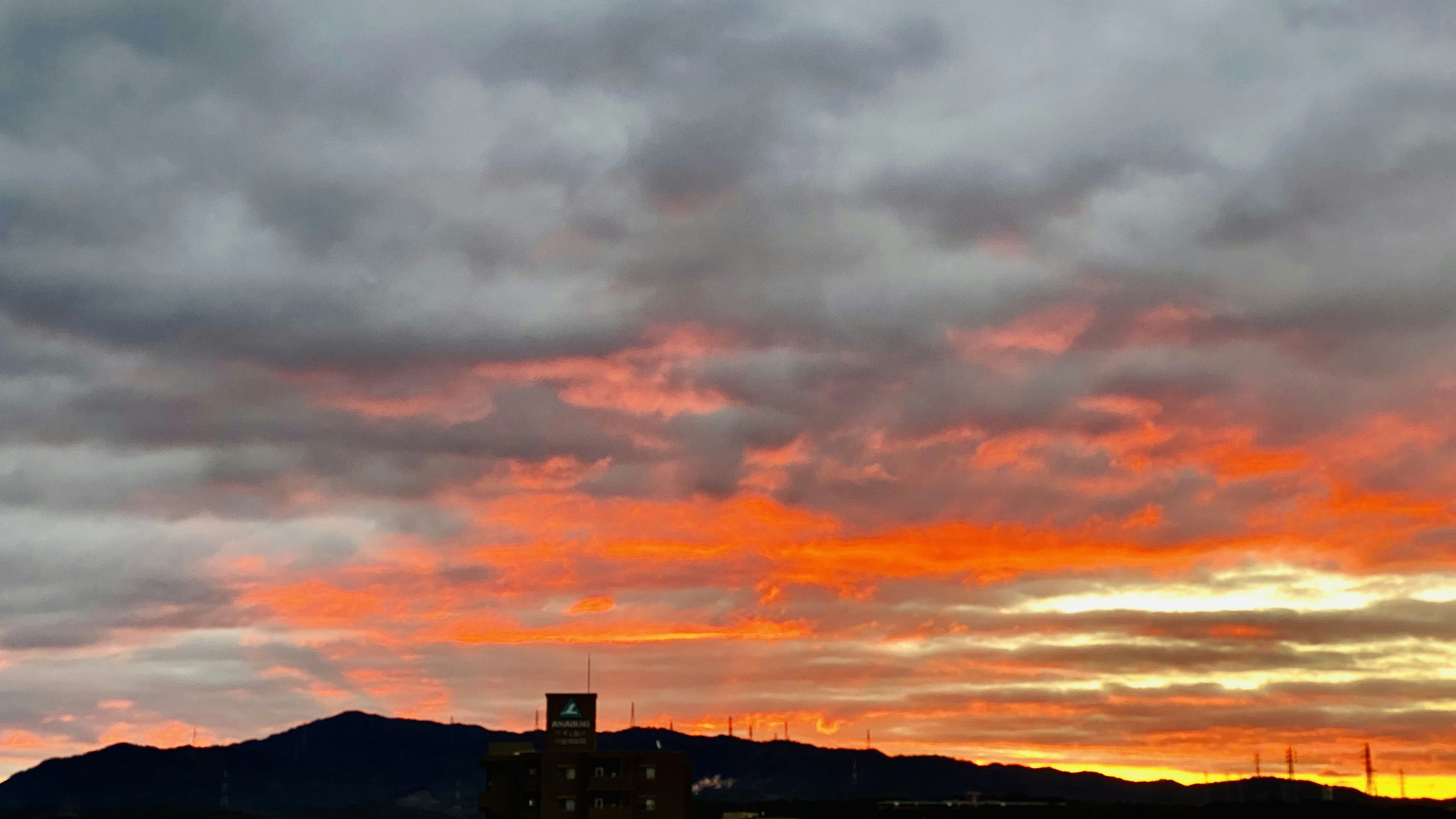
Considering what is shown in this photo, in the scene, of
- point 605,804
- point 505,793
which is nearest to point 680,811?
point 605,804

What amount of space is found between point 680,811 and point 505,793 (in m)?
22.0

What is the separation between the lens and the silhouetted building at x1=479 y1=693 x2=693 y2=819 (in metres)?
194

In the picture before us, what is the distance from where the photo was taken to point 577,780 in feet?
639

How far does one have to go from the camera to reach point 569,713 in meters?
198

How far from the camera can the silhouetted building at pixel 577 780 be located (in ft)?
638

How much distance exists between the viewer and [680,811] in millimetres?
198625

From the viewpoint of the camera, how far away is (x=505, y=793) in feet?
648

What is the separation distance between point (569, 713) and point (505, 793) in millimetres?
12757

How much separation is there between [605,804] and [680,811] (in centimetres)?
991

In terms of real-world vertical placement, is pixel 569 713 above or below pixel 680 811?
above

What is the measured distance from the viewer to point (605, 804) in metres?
195

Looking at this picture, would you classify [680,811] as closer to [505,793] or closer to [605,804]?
[605,804]
